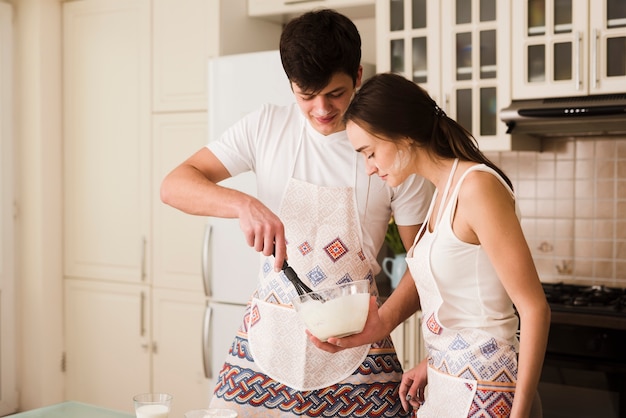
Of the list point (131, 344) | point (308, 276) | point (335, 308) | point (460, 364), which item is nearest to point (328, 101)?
point (308, 276)

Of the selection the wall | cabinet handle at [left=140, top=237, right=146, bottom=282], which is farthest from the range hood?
the wall

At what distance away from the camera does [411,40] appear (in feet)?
10.3

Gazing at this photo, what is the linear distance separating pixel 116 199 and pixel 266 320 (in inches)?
91.0

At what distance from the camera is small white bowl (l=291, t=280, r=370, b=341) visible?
148cm

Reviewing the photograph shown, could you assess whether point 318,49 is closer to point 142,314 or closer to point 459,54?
point 459,54

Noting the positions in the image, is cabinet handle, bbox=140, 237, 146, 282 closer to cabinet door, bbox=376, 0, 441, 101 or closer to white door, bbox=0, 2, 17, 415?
white door, bbox=0, 2, 17, 415

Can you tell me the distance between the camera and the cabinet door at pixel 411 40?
122 inches

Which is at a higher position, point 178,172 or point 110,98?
point 110,98

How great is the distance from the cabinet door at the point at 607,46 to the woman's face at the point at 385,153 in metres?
1.42

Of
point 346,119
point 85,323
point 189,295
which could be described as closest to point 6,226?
point 85,323

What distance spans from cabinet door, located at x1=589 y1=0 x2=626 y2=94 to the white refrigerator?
117 cm

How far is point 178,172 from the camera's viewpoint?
1.84 meters

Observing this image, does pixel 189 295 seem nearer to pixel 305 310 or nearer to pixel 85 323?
pixel 85 323

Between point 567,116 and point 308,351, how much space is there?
1.44 meters
